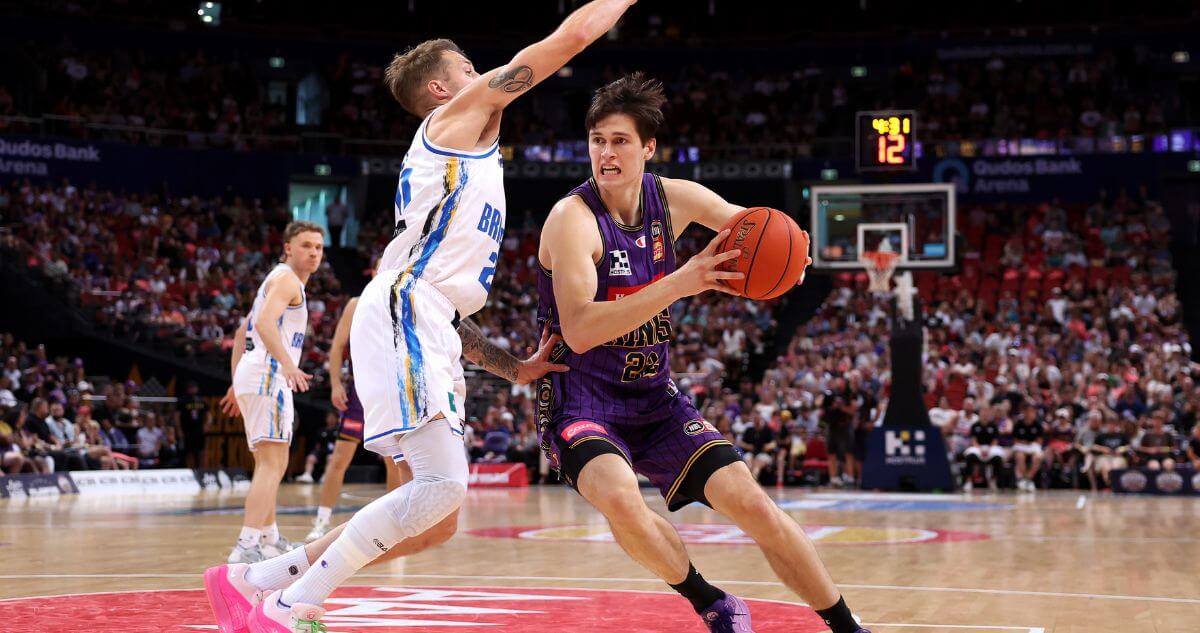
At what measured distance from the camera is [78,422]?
1866 centimetres

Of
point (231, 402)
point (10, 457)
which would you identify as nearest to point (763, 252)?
point (231, 402)

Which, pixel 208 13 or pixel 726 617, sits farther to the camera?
pixel 208 13

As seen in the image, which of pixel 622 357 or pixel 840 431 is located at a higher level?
pixel 622 357

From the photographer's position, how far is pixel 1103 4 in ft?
107

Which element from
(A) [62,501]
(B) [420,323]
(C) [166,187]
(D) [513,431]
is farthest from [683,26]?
(B) [420,323]

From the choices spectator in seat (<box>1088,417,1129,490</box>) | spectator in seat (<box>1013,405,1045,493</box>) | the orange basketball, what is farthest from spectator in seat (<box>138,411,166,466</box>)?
the orange basketball

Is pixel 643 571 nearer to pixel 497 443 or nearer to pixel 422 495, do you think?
pixel 422 495

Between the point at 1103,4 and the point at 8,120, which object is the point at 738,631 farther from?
the point at 1103,4

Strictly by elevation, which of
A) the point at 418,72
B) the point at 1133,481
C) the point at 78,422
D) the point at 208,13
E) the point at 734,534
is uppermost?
the point at 208,13

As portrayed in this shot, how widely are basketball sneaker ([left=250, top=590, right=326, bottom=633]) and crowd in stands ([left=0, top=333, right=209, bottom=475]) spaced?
13.9 metres

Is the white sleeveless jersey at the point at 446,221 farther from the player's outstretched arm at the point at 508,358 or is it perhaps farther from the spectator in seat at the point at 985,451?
the spectator in seat at the point at 985,451

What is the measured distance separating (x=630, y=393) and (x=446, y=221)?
3.02 ft

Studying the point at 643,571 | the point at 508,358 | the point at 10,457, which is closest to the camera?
the point at 508,358

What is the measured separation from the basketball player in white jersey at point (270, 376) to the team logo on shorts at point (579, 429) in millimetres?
3399
